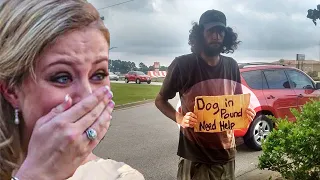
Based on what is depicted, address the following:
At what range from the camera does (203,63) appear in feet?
→ 4.14

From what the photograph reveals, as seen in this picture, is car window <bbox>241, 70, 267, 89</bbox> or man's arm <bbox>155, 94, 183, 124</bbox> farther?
car window <bbox>241, 70, 267, 89</bbox>

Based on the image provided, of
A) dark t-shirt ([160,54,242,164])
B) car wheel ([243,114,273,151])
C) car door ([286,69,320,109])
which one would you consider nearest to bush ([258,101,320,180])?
car wheel ([243,114,273,151])

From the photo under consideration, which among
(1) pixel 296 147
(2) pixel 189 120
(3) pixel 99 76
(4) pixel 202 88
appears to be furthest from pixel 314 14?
(1) pixel 296 147

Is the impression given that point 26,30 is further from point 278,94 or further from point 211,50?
point 278,94

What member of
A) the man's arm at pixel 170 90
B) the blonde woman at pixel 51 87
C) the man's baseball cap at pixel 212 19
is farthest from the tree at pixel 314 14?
the blonde woman at pixel 51 87

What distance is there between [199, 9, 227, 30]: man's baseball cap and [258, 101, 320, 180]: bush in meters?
1.22

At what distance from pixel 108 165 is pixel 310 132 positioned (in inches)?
69.8

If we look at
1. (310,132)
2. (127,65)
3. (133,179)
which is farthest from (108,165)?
(310,132)

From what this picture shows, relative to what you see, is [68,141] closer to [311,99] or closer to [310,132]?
[310,132]

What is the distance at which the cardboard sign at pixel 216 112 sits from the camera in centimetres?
126

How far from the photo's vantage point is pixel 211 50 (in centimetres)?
124

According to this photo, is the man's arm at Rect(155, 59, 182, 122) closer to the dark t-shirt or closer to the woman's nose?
the dark t-shirt

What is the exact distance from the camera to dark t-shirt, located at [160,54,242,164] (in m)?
1.27

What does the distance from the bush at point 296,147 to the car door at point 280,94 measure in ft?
0.34
